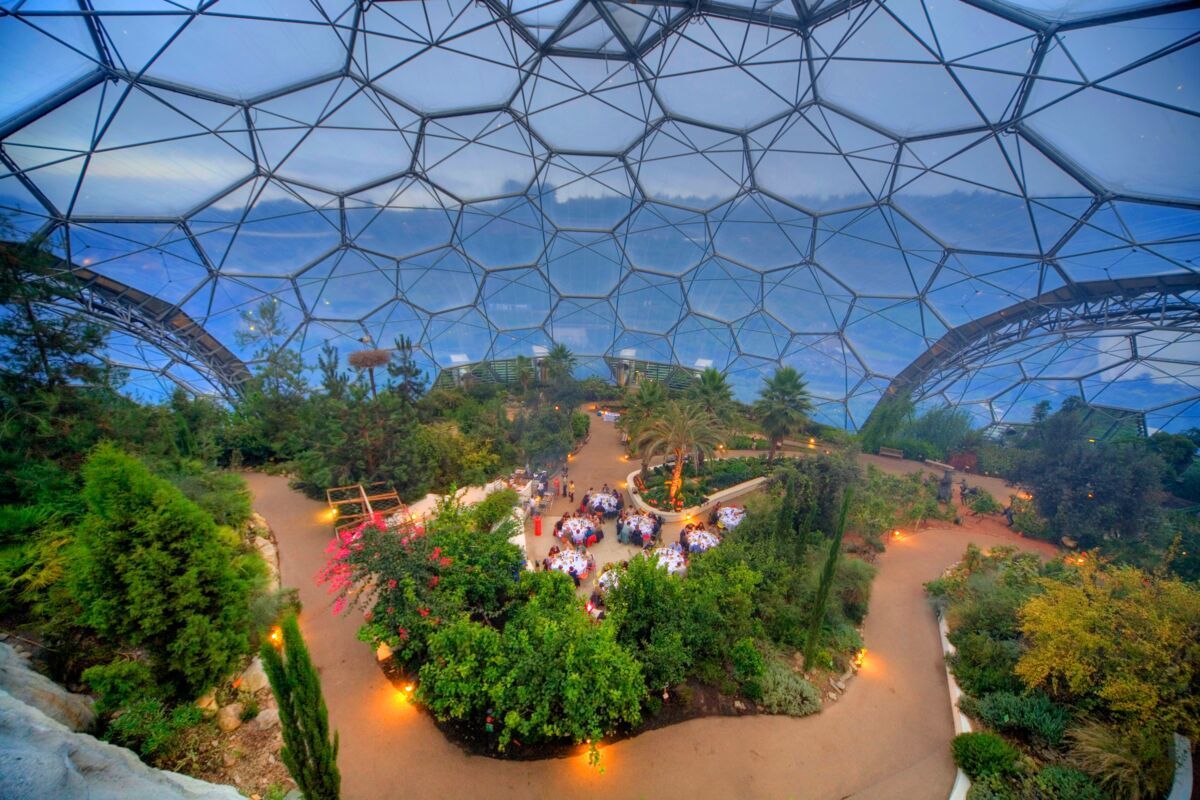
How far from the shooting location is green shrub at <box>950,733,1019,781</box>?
9438 mm

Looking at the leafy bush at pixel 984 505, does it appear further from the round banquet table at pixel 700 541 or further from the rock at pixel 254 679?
the rock at pixel 254 679

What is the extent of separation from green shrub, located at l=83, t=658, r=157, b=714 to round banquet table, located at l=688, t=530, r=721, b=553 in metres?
15.0

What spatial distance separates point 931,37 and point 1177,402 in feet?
96.6

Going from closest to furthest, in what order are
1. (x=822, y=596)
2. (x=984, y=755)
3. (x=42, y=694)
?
(x=42, y=694), (x=984, y=755), (x=822, y=596)

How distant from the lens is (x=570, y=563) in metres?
14.9

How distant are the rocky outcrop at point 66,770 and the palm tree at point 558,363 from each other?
28948 millimetres

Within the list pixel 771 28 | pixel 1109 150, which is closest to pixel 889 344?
pixel 1109 150

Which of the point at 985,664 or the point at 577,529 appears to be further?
the point at 577,529

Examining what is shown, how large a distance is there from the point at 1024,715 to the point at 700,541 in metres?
9.34

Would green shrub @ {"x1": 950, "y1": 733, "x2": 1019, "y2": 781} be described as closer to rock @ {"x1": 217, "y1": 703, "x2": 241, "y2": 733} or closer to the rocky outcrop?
the rocky outcrop

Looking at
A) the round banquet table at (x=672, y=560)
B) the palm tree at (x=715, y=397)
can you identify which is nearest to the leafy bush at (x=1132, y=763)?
the round banquet table at (x=672, y=560)

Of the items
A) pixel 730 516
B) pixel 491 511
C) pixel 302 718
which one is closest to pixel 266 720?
pixel 302 718

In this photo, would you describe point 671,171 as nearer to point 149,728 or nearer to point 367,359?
point 367,359

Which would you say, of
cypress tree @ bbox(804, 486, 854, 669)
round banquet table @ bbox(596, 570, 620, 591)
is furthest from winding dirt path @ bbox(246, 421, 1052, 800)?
round banquet table @ bbox(596, 570, 620, 591)
